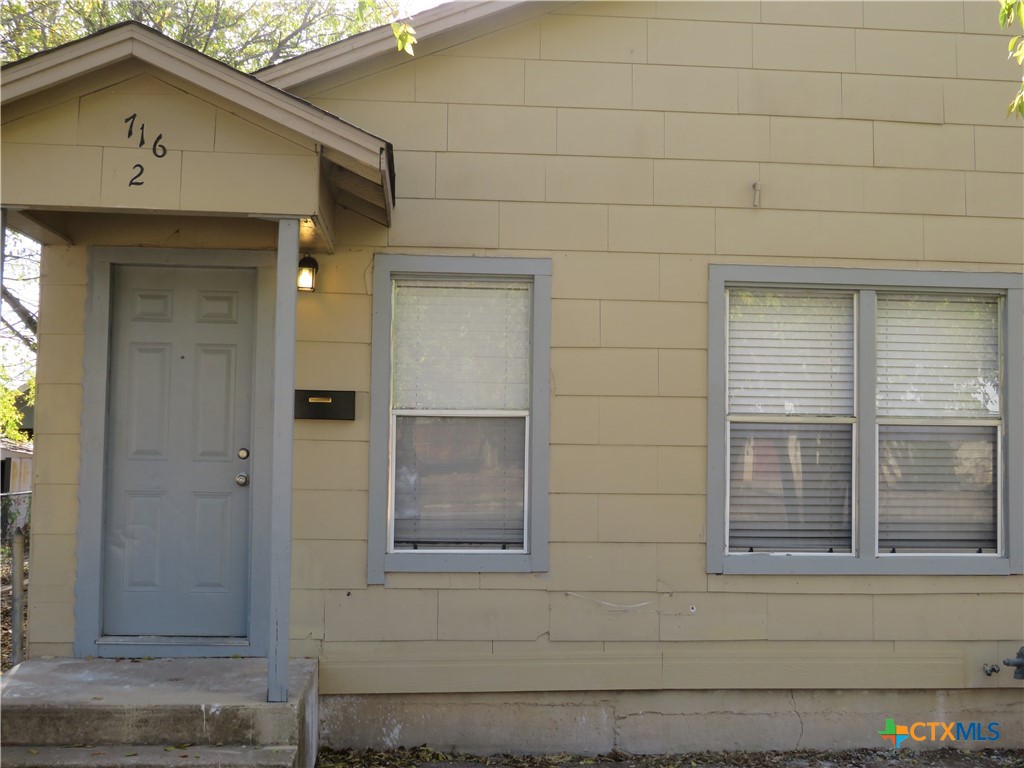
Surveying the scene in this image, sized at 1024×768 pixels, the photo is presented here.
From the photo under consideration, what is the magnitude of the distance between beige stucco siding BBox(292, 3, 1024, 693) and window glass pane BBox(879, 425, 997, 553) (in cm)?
27

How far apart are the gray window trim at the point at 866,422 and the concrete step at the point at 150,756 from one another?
8.30ft

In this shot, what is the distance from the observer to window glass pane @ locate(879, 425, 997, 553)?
5348mm

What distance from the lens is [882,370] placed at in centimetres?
535

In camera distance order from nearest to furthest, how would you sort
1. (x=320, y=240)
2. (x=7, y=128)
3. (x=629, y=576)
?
(x=7, y=128), (x=320, y=240), (x=629, y=576)

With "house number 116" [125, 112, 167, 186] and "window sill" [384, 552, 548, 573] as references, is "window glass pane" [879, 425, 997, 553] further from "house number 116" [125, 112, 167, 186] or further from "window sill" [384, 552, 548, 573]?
"house number 116" [125, 112, 167, 186]

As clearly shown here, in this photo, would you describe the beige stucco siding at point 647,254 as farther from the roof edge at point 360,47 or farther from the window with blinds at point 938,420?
the window with blinds at point 938,420

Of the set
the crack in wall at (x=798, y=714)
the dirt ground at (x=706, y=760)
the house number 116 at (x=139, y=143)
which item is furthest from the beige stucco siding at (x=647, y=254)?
the house number 116 at (x=139, y=143)

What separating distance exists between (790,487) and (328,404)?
2675 mm

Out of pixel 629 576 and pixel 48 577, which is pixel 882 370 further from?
pixel 48 577

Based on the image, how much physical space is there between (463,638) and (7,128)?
11.0ft

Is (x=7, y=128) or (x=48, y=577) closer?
(x=7, y=128)

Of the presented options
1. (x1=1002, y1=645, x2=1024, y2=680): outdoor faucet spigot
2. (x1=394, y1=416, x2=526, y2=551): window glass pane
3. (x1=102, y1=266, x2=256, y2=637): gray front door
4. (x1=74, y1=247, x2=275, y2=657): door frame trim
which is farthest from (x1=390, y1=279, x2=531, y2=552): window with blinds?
(x1=1002, y1=645, x2=1024, y2=680): outdoor faucet spigot

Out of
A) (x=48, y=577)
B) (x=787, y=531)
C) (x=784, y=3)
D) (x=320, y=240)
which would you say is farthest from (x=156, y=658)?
(x=784, y=3)

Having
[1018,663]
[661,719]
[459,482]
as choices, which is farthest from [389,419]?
[1018,663]
